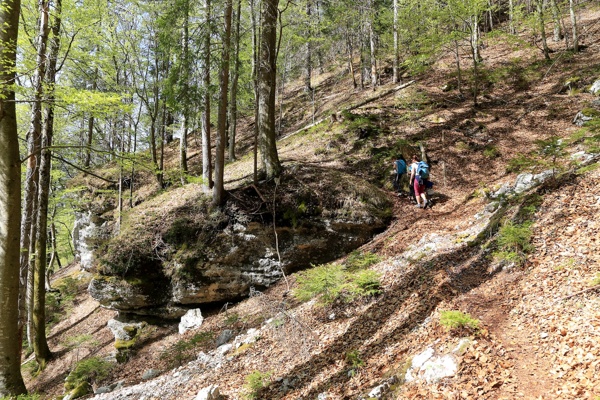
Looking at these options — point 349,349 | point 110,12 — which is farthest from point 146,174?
point 349,349

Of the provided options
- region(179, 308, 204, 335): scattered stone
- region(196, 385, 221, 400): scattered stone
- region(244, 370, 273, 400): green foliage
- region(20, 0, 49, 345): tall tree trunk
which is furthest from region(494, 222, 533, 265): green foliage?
region(20, 0, 49, 345): tall tree trunk

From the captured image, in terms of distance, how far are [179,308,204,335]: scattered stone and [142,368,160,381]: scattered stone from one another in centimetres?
135

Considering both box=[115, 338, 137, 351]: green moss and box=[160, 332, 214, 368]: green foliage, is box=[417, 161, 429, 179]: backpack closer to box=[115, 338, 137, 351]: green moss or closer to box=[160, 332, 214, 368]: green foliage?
box=[160, 332, 214, 368]: green foliage

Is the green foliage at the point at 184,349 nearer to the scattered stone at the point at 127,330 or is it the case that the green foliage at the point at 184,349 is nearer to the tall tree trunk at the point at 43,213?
the scattered stone at the point at 127,330

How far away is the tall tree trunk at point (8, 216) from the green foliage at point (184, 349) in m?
3.10

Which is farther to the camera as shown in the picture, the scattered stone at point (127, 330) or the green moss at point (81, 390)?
the scattered stone at point (127, 330)

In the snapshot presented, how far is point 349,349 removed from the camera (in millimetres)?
5070

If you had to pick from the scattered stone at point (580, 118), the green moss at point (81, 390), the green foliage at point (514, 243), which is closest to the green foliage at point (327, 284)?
the green foliage at point (514, 243)

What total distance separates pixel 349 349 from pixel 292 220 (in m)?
4.93

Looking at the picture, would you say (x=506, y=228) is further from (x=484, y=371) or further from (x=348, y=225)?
(x=348, y=225)

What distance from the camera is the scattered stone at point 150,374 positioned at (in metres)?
7.63

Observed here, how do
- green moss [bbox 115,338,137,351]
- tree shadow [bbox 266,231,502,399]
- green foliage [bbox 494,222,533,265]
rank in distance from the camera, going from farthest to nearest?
green moss [bbox 115,338,137,351]
green foliage [bbox 494,222,533,265]
tree shadow [bbox 266,231,502,399]

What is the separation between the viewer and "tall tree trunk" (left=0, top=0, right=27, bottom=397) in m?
5.06

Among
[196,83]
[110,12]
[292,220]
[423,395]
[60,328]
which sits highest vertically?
[110,12]
